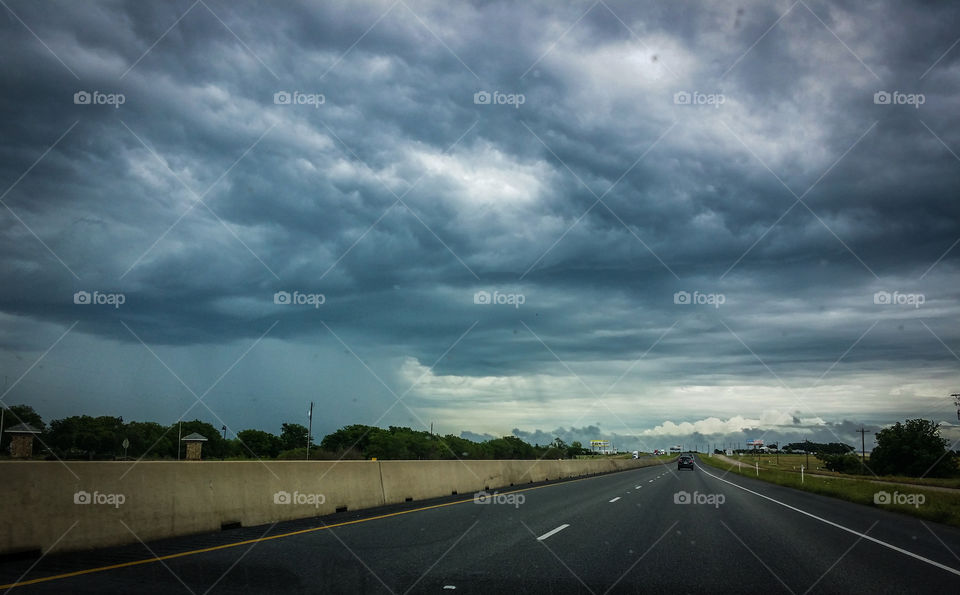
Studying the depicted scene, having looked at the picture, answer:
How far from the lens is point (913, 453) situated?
91188 mm

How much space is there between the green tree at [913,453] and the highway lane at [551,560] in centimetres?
9069

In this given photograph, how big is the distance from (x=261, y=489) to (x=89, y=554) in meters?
3.91

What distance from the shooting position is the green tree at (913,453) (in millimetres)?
87750

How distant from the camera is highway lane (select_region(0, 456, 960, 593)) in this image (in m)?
6.58

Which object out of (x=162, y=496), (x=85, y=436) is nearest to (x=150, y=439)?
(x=85, y=436)

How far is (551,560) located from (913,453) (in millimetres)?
103220

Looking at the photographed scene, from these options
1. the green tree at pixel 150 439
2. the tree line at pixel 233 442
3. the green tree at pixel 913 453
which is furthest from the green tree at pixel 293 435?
the green tree at pixel 913 453

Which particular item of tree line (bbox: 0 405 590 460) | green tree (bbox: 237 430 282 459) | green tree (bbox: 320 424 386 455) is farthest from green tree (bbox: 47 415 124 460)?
green tree (bbox: 320 424 386 455)

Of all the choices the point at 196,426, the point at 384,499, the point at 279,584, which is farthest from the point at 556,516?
A: the point at 196,426

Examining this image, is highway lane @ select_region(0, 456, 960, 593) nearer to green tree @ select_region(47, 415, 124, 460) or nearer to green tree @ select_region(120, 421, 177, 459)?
green tree @ select_region(47, 415, 124, 460)

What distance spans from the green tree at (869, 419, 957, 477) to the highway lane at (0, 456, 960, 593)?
3571 inches

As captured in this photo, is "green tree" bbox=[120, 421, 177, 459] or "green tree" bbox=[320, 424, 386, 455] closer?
"green tree" bbox=[120, 421, 177, 459]

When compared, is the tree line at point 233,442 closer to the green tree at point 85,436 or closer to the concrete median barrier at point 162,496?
the green tree at point 85,436

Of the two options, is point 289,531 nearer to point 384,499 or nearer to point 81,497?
point 81,497
